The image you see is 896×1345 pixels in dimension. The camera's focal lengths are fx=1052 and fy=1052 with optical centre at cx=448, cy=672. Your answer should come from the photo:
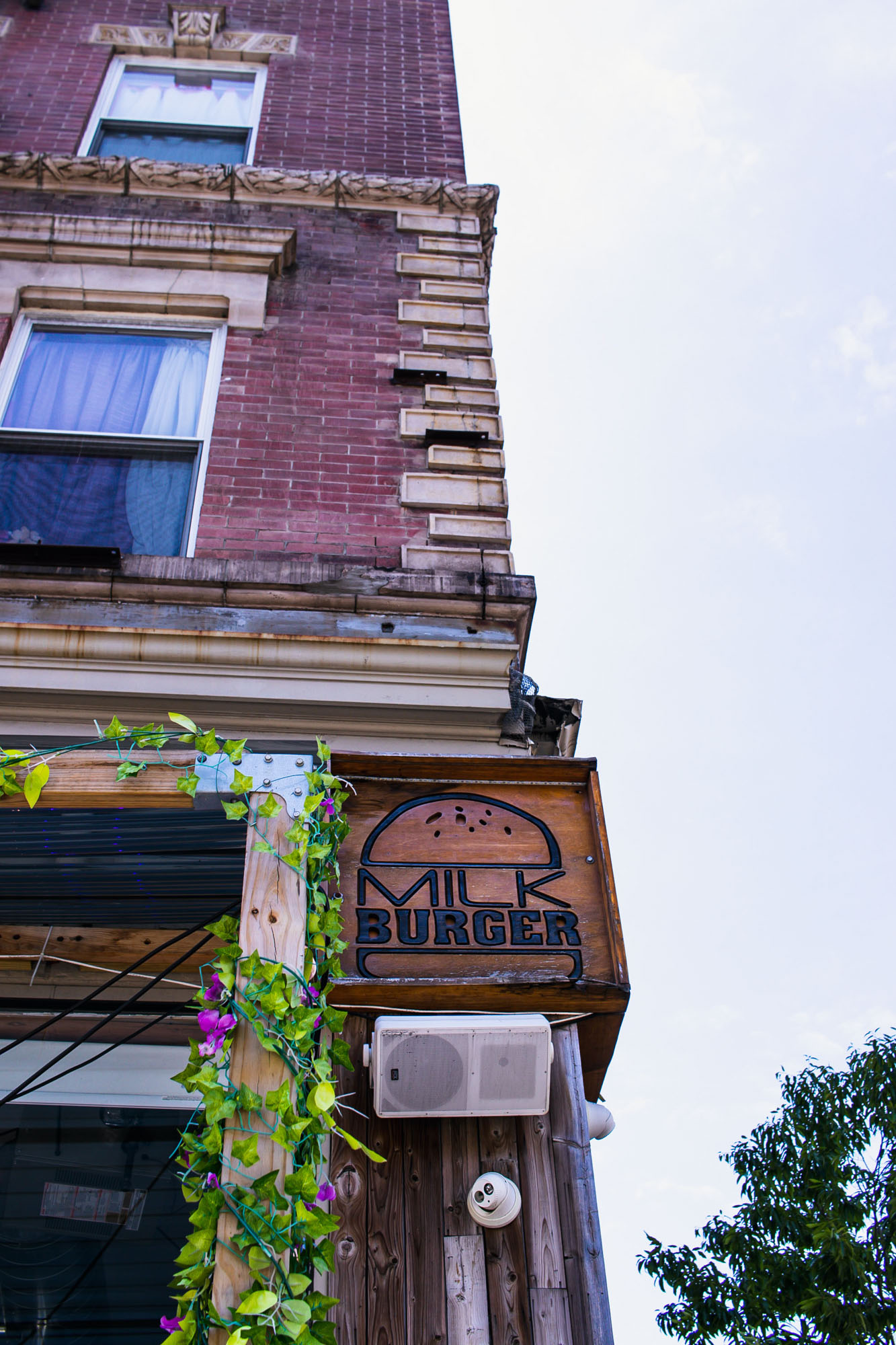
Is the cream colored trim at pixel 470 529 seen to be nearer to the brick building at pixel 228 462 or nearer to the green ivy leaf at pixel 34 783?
the brick building at pixel 228 462

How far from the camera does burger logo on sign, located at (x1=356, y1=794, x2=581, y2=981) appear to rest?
139 inches

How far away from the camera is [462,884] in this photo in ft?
12.0

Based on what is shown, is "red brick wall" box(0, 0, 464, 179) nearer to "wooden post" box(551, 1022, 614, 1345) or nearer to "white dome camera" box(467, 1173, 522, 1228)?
"wooden post" box(551, 1022, 614, 1345)

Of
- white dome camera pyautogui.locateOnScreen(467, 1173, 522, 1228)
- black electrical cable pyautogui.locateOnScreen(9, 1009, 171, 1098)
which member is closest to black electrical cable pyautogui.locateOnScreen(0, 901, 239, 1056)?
black electrical cable pyautogui.locateOnScreen(9, 1009, 171, 1098)

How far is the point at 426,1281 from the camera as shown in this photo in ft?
10.2

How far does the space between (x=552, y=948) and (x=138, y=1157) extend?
1.73m

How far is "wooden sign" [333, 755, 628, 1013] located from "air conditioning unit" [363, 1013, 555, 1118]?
0.13m

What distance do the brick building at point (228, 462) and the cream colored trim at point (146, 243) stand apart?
2 cm

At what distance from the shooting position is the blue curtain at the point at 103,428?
18.9 ft

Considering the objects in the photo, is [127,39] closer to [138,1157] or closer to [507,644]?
[507,644]

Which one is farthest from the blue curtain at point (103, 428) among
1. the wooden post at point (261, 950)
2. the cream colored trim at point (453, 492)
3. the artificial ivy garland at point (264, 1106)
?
the wooden post at point (261, 950)

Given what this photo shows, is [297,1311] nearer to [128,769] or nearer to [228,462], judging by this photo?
[128,769]

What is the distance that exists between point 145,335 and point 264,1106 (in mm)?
5717

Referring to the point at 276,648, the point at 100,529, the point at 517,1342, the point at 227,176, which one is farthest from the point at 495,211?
the point at 517,1342
